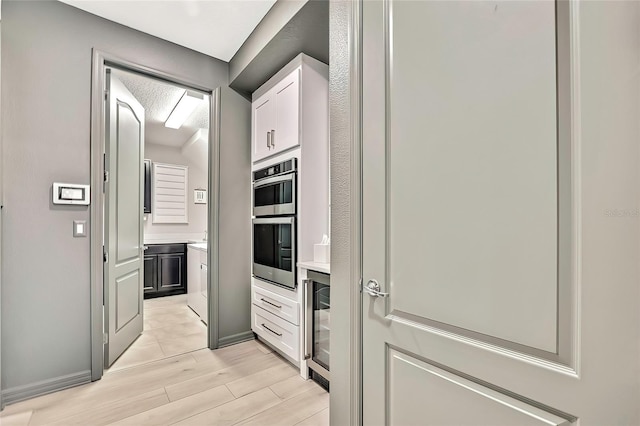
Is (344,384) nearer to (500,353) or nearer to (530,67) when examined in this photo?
(500,353)

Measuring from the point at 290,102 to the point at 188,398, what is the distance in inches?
86.8

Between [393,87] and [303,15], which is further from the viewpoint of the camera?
[303,15]

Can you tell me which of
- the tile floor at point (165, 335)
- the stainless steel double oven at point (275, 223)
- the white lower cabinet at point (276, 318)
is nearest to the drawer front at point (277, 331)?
the white lower cabinet at point (276, 318)

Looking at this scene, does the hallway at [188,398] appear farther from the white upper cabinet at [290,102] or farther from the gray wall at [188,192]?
the gray wall at [188,192]

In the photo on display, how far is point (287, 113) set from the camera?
2.37m

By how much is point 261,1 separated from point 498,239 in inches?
85.7

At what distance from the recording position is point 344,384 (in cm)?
118

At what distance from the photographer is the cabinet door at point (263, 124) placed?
2.59m

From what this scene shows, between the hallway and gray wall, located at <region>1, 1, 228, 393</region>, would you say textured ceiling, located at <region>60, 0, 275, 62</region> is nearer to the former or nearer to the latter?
gray wall, located at <region>1, 1, 228, 393</region>

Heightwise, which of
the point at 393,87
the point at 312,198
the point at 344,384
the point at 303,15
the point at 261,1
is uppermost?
the point at 261,1

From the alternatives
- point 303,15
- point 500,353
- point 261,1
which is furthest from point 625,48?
point 261,1

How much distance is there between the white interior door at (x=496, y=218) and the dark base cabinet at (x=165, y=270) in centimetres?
453

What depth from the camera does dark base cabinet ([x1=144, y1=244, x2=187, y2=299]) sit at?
4.63 metres

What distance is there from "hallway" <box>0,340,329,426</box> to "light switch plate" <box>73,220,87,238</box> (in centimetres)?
105
